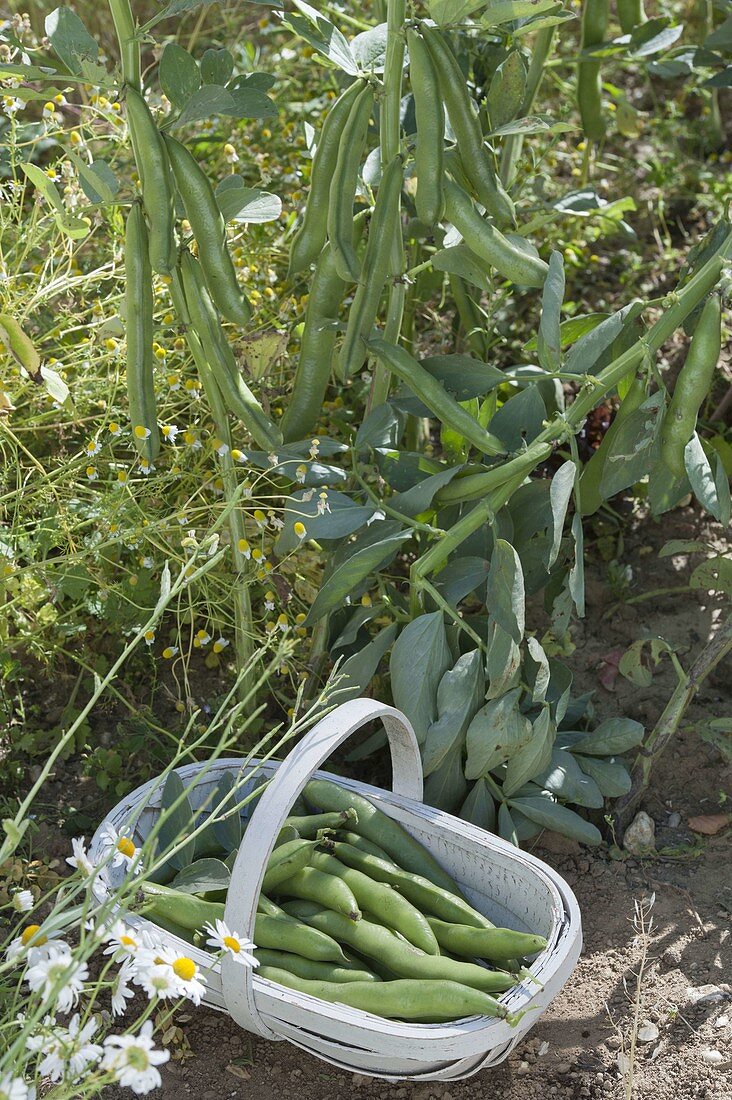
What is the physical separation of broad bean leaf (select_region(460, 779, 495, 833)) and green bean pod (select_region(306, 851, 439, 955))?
0.26m

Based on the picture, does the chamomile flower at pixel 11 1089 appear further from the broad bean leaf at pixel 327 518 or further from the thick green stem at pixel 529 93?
the thick green stem at pixel 529 93

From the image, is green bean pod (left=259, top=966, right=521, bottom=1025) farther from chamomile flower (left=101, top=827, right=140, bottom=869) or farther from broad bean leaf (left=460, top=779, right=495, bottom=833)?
broad bean leaf (left=460, top=779, right=495, bottom=833)

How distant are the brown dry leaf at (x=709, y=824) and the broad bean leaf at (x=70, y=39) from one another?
157 centimetres

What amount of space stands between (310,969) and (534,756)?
0.50 m

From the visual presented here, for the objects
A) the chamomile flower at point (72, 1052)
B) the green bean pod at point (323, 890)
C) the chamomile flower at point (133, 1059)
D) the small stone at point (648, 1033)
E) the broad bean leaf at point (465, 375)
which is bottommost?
the small stone at point (648, 1033)

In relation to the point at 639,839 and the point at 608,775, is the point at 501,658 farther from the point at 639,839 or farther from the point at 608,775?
the point at 639,839

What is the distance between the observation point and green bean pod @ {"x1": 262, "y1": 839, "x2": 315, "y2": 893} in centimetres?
161

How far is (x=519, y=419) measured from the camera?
1.88 meters

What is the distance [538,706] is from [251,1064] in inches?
29.7

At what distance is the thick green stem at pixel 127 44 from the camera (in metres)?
1.58

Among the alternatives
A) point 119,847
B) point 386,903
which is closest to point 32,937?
point 119,847

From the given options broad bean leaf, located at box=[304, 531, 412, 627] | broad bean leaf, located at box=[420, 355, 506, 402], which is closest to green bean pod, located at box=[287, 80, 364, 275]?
broad bean leaf, located at box=[420, 355, 506, 402]

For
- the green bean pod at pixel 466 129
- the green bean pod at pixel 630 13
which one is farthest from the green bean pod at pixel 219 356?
the green bean pod at pixel 630 13

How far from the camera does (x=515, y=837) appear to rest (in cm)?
182
